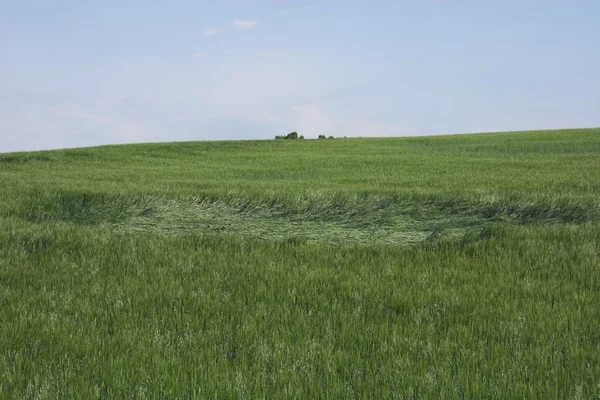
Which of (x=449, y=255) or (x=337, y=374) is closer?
(x=337, y=374)

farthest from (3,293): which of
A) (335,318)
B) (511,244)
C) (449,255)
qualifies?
(511,244)

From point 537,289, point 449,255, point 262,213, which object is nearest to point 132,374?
point 537,289

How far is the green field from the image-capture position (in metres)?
4.62

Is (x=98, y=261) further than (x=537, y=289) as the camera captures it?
Yes

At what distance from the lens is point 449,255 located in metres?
9.38

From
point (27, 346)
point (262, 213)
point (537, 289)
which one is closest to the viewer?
point (27, 346)

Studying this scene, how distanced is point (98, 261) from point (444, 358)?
6.14 meters

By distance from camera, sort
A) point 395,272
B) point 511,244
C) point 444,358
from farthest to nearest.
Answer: point 511,244 < point 395,272 < point 444,358

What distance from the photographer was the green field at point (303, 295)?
4.62 m

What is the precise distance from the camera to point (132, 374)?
468cm

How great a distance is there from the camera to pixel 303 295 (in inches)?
275

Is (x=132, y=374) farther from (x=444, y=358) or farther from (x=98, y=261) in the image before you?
(x=98, y=261)

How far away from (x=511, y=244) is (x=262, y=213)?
6922 millimetres

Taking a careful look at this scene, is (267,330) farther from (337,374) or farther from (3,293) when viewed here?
(3,293)
